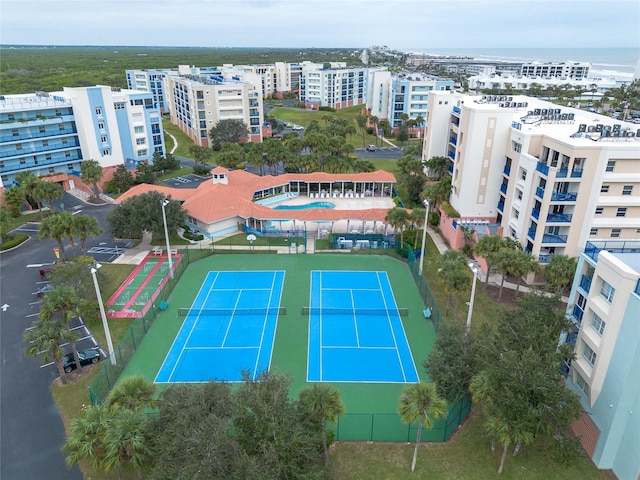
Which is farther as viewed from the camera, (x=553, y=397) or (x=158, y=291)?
(x=158, y=291)

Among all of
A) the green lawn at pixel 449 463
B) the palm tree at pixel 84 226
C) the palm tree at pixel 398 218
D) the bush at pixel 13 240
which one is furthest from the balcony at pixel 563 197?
the bush at pixel 13 240

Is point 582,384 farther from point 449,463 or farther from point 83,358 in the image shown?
point 83,358

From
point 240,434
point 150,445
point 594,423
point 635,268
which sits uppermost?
point 635,268

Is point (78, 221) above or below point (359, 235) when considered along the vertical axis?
above

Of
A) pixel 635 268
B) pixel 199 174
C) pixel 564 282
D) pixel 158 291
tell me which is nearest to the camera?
pixel 635 268

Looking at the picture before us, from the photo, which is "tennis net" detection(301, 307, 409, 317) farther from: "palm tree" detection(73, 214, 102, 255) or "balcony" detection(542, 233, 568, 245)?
"palm tree" detection(73, 214, 102, 255)

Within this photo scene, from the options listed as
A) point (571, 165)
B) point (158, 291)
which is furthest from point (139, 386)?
point (571, 165)

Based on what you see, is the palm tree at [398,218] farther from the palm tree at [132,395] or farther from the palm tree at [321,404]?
the palm tree at [132,395]

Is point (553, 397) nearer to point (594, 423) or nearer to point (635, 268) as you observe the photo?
point (594, 423)

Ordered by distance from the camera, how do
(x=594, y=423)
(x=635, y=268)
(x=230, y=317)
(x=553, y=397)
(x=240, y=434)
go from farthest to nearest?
(x=230, y=317) → (x=594, y=423) → (x=635, y=268) → (x=553, y=397) → (x=240, y=434)
